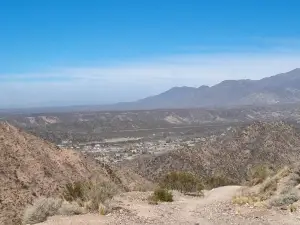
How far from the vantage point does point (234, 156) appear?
205ft

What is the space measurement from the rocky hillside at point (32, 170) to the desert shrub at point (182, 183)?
682cm

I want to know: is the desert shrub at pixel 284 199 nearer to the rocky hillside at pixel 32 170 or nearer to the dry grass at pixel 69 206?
the dry grass at pixel 69 206

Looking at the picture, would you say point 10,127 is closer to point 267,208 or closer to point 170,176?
point 170,176

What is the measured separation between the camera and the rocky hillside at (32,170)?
25.7 m

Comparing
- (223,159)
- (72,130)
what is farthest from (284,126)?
(72,130)

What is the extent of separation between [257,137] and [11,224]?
53844mm

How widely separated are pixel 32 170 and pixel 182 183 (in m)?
9.78

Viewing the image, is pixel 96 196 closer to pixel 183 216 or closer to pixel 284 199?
pixel 183 216

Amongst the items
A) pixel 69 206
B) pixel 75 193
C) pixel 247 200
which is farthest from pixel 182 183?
pixel 69 206

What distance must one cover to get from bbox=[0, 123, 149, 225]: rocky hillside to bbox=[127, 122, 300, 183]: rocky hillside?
47.2ft

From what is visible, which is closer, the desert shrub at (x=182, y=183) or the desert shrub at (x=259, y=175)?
the desert shrub at (x=259, y=175)

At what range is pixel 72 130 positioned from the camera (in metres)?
150

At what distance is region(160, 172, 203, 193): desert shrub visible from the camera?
30000 millimetres

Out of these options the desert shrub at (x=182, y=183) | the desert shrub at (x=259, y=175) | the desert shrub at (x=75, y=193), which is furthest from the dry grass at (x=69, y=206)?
the desert shrub at (x=259, y=175)
